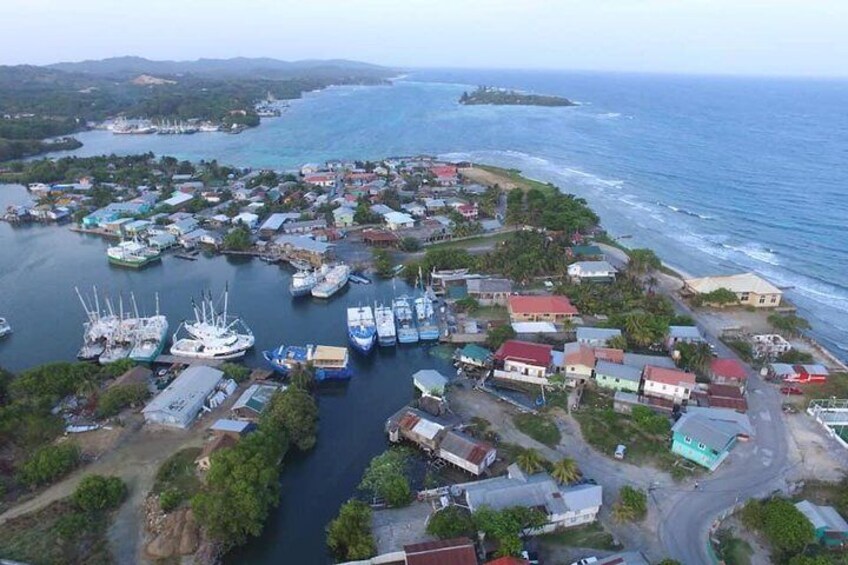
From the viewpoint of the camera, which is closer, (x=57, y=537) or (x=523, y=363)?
(x=57, y=537)

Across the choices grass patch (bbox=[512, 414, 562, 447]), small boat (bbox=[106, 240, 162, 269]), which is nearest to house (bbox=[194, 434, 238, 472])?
grass patch (bbox=[512, 414, 562, 447])

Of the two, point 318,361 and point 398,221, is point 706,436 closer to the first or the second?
point 318,361

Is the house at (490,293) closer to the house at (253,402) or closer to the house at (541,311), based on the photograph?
the house at (541,311)

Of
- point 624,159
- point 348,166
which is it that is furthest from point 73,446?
point 624,159

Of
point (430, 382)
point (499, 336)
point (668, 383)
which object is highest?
point (668, 383)

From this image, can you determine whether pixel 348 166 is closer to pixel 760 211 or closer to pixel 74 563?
pixel 760 211

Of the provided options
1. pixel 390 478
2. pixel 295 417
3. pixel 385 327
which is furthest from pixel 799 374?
pixel 295 417

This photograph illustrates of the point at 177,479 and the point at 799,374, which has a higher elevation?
the point at 799,374

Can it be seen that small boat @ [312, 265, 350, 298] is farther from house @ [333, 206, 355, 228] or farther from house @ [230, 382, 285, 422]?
house @ [230, 382, 285, 422]
